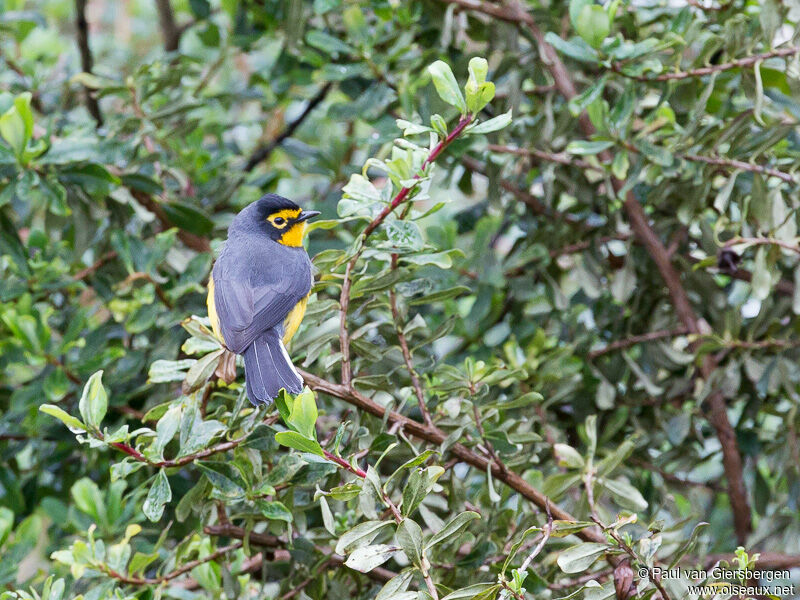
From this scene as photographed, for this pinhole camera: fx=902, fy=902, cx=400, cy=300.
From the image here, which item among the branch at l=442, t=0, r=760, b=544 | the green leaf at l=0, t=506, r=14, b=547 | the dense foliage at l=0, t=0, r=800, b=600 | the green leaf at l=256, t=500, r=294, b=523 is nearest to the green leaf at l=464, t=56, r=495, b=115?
the dense foliage at l=0, t=0, r=800, b=600

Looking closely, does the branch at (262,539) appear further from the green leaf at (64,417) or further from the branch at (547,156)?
the branch at (547,156)

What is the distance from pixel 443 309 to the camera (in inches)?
117

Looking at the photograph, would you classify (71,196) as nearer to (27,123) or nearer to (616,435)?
(27,123)

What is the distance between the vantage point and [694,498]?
8.79ft

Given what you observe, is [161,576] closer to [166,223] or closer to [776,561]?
[166,223]

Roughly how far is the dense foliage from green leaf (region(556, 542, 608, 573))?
0.05 m

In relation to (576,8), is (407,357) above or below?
below

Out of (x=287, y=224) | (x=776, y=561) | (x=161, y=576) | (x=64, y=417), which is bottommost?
(x=776, y=561)

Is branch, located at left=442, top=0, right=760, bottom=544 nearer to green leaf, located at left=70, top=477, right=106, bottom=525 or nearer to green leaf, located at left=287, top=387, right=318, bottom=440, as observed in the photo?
green leaf, located at left=287, top=387, right=318, bottom=440

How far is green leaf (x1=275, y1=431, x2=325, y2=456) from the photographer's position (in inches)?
59.0

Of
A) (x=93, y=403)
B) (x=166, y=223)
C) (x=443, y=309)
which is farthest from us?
(x=443, y=309)

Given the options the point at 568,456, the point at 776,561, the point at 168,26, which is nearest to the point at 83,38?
the point at 168,26

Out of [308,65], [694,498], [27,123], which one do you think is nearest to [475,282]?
[694,498]

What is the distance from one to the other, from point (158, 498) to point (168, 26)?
99.8 inches
